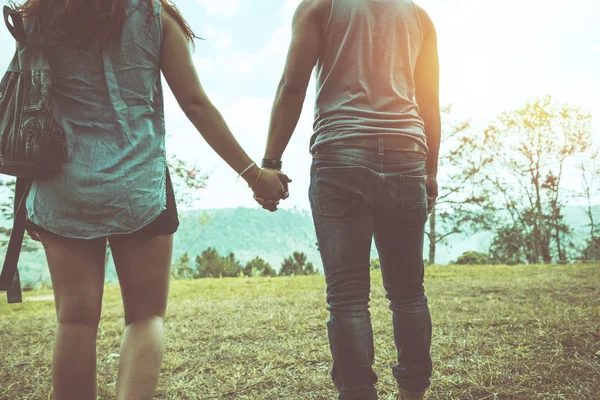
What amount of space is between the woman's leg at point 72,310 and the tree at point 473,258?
18552 mm

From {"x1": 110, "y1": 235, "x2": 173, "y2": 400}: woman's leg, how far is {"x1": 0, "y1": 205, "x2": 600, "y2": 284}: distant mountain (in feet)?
17.6

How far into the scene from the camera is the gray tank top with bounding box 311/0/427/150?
171 centimetres

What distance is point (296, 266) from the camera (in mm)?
14516

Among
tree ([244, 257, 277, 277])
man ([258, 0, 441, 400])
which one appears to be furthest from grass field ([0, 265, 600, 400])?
tree ([244, 257, 277, 277])

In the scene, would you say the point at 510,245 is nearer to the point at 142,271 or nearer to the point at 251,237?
the point at 251,237

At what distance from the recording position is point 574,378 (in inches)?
104

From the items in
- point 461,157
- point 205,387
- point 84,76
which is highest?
point 461,157

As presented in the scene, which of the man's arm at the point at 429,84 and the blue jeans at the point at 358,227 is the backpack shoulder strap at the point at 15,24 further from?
the man's arm at the point at 429,84

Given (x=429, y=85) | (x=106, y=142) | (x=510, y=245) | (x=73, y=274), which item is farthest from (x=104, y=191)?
(x=510, y=245)

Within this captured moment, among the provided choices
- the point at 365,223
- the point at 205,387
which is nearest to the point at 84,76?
the point at 365,223

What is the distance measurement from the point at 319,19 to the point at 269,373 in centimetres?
217

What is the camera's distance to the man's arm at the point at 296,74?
1762mm

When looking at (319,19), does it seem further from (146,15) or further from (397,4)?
(146,15)

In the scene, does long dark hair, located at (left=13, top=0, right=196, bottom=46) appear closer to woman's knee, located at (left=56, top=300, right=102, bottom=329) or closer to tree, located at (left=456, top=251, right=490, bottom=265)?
woman's knee, located at (left=56, top=300, right=102, bottom=329)
